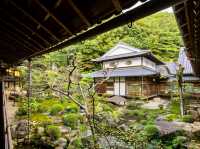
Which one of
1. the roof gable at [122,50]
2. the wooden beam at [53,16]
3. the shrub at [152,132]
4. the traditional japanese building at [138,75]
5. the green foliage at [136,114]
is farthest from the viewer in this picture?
the roof gable at [122,50]

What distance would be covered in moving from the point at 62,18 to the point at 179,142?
29.9 ft

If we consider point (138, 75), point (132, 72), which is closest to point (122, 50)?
point (132, 72)

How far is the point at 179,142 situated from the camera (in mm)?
10320

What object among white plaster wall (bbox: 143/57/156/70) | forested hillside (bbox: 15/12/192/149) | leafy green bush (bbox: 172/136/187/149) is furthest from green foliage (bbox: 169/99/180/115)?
white plaster wall (bbox: 143/57/156/70)

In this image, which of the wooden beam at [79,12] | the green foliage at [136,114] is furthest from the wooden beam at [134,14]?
the green foliage at [136,114]

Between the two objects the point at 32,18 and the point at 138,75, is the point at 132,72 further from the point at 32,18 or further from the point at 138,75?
the point at 32,18

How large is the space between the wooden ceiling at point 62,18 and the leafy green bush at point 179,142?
8134 mm

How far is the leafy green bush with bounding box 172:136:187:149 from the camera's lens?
10.2m

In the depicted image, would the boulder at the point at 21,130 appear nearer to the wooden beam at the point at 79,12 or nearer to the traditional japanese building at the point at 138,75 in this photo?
the wooden beam at the point at 79,12

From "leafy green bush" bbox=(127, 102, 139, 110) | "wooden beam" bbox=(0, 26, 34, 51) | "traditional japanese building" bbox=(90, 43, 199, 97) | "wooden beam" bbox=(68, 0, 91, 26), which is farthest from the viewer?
"traditional japanese building" bbox=(90, 43, 199, 97)

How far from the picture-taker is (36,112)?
1486 cm

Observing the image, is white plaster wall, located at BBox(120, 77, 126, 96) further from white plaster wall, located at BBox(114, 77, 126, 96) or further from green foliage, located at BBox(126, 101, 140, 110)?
green foliage, located at BBox(126, 101, 140, 110)

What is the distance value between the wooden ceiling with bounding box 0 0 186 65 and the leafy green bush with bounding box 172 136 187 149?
8134mm

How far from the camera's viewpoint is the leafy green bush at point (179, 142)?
33.5 feet
